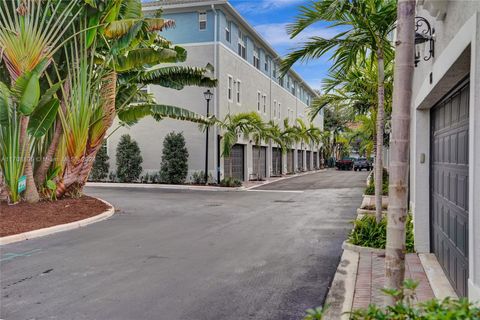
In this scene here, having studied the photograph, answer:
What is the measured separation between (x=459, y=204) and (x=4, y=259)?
7.29m

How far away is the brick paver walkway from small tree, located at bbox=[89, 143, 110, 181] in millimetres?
22473

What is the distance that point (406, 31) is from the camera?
128 inches

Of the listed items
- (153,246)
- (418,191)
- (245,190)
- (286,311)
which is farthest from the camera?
(245,190)

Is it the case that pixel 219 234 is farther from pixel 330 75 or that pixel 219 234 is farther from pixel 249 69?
pixel 249 69

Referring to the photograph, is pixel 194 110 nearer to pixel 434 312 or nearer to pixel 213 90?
pixel 213 90

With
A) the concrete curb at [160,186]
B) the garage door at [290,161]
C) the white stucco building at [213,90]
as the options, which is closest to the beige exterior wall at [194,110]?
the white stucco building at [213,90]

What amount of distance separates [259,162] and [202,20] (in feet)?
35.4

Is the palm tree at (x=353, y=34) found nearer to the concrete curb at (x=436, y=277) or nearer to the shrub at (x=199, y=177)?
the concrete curb at (x=436, y=277)

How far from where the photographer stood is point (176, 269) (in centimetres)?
691

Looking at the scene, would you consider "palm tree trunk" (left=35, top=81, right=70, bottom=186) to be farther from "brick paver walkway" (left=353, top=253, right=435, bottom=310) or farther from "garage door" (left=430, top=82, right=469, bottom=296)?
"garage door" (left=430, top=82, right=469, bottom=296)

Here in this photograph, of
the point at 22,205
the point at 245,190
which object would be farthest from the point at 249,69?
the point at 22,205

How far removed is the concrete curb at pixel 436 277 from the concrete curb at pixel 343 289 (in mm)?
988

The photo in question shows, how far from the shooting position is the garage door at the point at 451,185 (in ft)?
15.8

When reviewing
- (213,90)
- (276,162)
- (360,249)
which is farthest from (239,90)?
(360,249)
